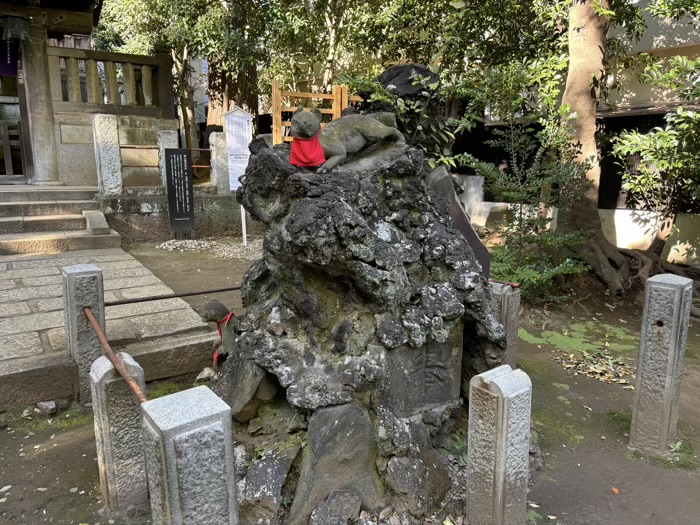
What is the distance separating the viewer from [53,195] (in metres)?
9.84

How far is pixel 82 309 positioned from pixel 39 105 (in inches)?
346

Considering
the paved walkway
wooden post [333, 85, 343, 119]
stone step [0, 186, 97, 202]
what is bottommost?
the paved walkway

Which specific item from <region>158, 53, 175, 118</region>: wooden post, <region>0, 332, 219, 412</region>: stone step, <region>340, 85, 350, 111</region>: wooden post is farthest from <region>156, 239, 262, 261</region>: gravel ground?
<region>0, 332, 219, 412</region>: stone step

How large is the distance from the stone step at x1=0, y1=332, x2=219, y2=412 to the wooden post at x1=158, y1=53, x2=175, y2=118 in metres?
8.17

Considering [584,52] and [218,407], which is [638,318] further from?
[218,407]

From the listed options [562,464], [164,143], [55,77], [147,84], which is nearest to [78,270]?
[562,464]

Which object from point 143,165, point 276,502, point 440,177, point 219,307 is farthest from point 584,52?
point 143,165

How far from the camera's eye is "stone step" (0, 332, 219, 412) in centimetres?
410

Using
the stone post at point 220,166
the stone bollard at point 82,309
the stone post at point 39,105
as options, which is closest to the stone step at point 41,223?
the stone post at point 39,105

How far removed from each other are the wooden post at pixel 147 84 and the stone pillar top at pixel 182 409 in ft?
35.3

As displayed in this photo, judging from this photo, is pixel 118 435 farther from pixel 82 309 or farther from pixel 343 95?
pixel 343 95

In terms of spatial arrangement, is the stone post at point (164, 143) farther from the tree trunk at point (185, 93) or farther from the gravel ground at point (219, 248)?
the tree trunk at point (185, 93)

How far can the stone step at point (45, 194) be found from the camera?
9531 millimetres

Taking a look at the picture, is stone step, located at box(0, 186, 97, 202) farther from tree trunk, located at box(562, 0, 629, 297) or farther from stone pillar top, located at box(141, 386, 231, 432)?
stone pillar top, located at box(141, 386, 231, 432)
